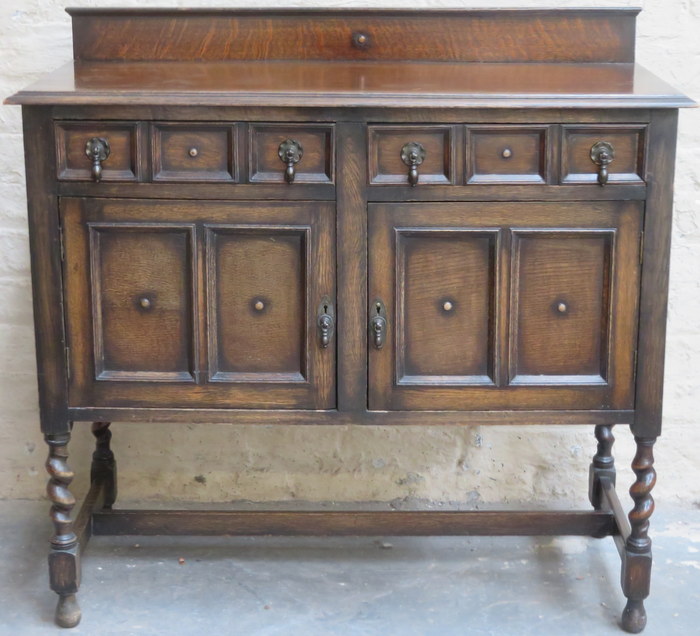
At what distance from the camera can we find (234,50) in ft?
11.9

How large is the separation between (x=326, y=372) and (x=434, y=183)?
0.57m

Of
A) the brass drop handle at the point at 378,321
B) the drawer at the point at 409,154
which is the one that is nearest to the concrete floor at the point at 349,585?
the brass drop handle at the point at 378,321

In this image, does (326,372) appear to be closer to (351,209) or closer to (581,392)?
(351,209)

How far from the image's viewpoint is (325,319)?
10.1 feet

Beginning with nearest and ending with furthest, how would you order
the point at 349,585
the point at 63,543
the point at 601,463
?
the point at 63,543, the point at 349,585, the point at 601,463

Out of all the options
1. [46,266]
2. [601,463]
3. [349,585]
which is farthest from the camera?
[601,463]

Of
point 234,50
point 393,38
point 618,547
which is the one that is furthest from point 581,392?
point 234,50

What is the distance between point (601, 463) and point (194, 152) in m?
1.74

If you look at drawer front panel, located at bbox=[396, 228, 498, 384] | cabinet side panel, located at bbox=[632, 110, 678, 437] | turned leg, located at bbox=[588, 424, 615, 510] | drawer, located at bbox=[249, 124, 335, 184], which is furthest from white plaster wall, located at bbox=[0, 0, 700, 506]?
drawer, located at bbox=[249, 124, 335, 184]

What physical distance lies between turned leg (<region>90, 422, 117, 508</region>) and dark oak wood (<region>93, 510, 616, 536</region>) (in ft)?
0.80

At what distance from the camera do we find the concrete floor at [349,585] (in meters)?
3.35

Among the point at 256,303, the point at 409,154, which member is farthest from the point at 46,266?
the point at 409,154

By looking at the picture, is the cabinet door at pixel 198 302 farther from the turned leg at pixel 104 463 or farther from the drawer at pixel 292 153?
the turned leg at pixel 104 463

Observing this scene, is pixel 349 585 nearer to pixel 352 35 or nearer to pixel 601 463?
pixel 601 463
